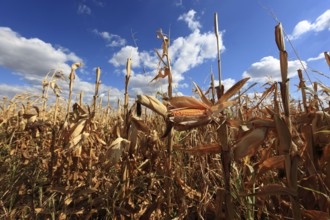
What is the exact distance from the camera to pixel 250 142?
92cm

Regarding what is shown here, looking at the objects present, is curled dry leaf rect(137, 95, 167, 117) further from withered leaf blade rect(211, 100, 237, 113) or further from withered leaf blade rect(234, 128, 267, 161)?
withered leaf blade rect(234, 128, 267, 161)

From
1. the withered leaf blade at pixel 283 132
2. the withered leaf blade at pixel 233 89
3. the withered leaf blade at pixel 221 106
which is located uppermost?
the withered leaf blade at pixel 233 89

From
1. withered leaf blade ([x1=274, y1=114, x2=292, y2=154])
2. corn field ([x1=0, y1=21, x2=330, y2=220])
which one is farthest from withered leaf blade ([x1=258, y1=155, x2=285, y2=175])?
withered leaf blade ([x1=274, y1=114, x2=292, y2=154])

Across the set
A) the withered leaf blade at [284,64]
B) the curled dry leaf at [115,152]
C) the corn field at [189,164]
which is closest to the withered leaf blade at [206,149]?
the corn field at [189,164]

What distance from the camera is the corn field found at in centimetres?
96

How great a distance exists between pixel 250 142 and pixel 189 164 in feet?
3.80

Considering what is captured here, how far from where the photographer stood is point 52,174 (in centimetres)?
215

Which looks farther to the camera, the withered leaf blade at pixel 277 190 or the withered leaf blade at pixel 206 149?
the withered leaf blade at pixel 206 149

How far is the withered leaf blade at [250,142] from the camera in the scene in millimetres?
916

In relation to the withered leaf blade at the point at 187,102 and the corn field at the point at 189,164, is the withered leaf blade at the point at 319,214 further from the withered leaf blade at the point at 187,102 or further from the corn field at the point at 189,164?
the withered leaf blade at the point at 187,102

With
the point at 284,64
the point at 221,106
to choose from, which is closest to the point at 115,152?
the point at 221,106

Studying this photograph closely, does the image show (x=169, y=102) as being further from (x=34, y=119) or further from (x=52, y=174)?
(x=34, y=119)

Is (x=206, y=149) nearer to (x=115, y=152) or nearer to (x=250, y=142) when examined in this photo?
(x=250, y=142)

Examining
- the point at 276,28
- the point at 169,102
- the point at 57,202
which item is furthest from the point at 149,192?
the point at 276,28
